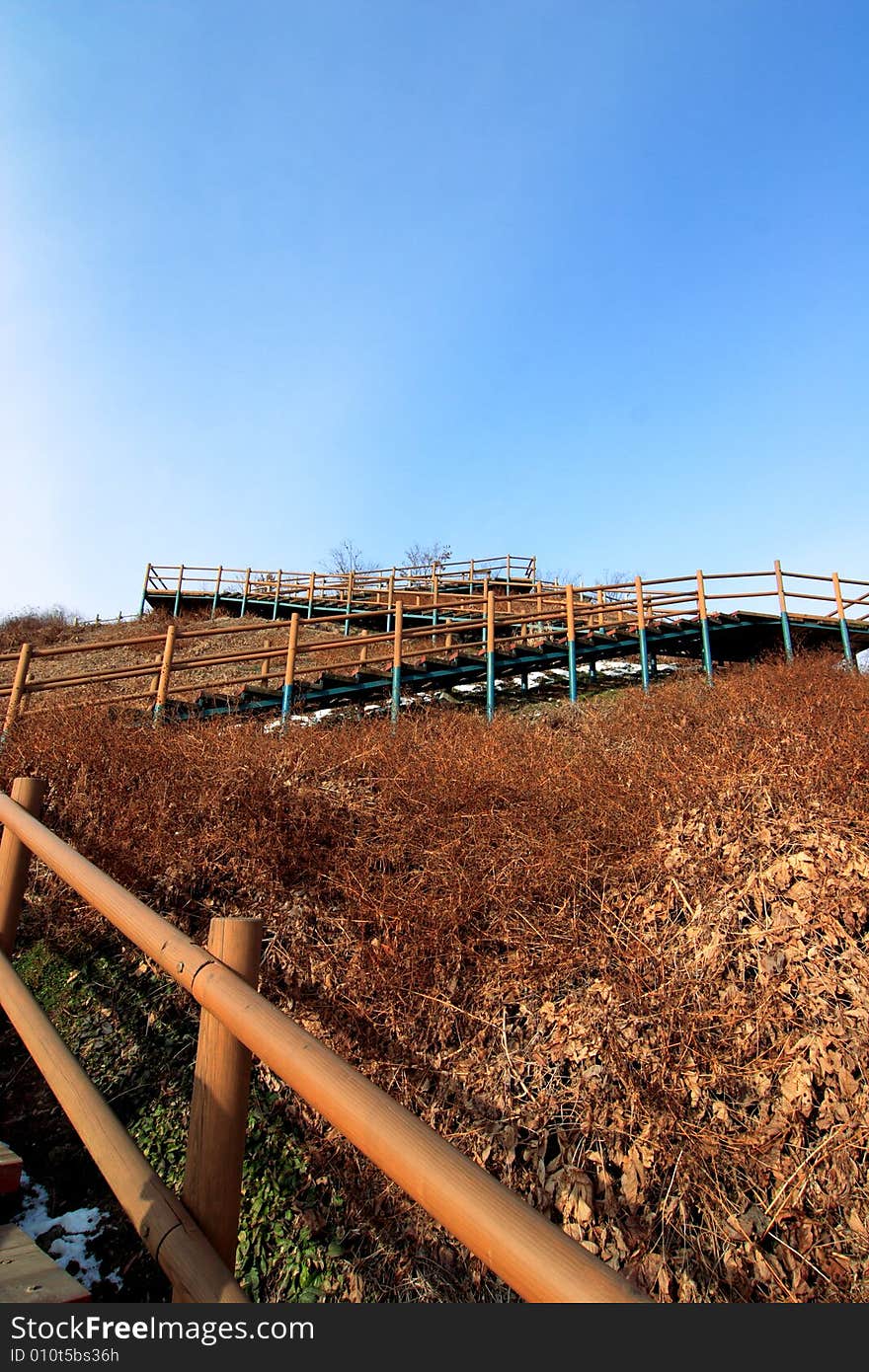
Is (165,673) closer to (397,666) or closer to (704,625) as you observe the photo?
(397,666)

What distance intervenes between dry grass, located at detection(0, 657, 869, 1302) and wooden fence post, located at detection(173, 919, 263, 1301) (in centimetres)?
173

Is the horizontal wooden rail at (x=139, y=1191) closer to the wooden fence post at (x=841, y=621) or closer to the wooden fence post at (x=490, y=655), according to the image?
the wooden fence post at (x=490, y=655)

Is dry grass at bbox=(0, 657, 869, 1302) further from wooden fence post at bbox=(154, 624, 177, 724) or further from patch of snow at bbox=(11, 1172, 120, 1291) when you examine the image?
wooden fence post at bbox=(154, 624, 177, 724)

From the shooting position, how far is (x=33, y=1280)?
79.5 inches

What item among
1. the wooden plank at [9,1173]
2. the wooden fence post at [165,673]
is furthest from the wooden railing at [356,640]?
the wooden plank at [9,1173]

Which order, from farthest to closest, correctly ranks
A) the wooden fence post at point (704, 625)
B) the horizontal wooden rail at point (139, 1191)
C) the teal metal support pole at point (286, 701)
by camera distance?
the wooden fence post at point (704, 625) < the teal metal support pole at point (286, 701) < the horizontal wooden rail at point (139, 1191)

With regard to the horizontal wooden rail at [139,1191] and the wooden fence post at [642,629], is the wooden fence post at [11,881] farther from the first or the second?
the wooden fence post at [642,629]

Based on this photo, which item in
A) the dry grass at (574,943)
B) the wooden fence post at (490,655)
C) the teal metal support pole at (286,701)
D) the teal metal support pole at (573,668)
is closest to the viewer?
the dry grass at (574,943)

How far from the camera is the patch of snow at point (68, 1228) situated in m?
2.99

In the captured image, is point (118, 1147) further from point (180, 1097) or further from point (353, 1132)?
point (180, 1097)

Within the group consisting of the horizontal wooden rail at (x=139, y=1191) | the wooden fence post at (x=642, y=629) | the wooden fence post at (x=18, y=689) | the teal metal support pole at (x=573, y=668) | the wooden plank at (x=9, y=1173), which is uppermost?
the wooden fence post at (x=642, y=629)

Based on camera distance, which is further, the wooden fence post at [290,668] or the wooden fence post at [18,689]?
the wooden fence post at [290,668]

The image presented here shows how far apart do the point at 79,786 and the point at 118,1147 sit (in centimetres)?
496

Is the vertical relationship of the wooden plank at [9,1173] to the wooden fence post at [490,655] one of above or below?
below
